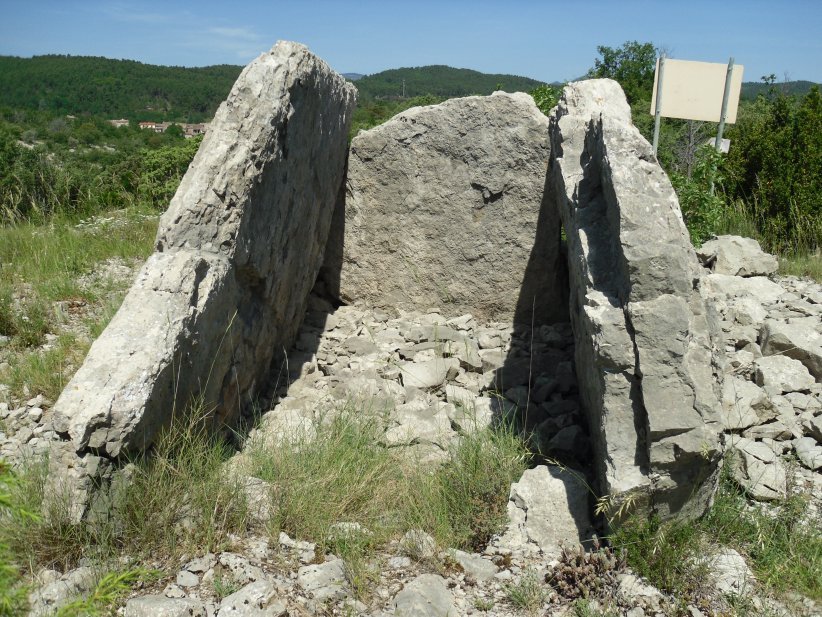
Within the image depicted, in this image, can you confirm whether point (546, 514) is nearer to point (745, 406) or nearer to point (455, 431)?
point (455, 431)

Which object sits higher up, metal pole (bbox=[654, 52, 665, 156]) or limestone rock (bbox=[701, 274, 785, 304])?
metal pole (bbox=[654, 52, 665, 156])

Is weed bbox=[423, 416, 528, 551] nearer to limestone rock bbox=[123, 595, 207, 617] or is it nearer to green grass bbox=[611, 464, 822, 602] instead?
green grass bbox=[611, 464, 822, 602]

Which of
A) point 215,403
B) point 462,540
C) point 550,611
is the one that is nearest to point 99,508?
point 215,403

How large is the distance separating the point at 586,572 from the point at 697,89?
17.8 feet

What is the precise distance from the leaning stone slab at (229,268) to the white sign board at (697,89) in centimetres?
330

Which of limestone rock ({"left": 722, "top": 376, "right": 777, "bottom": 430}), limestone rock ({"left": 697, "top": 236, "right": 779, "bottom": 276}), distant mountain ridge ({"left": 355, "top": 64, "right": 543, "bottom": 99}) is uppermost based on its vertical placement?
distant mountain ridge ({"left": 355, "top": 64, "right": 543, "bottom": 99})

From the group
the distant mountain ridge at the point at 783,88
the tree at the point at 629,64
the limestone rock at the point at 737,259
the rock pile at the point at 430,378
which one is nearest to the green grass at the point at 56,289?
the rock pile at the point at 430,378

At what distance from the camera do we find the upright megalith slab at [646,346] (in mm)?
2742

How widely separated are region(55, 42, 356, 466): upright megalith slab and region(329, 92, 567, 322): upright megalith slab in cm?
36

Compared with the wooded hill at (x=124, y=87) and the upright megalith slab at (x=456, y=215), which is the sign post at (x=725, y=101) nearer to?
the upright megalith slab at (x=456, y=215)

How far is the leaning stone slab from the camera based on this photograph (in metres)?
2.85

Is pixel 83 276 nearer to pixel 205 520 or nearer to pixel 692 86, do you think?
pixel 205 520

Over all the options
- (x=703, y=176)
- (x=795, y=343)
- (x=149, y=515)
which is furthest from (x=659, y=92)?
(x=149, y=515)

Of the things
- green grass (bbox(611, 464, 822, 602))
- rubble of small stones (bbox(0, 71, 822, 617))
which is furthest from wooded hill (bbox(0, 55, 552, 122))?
green grass (bbox(611, 464, 822, 602))
